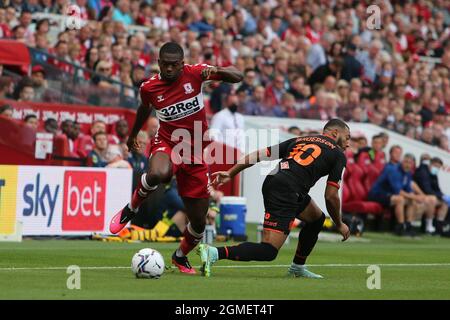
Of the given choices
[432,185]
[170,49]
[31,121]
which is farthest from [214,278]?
[432,185]

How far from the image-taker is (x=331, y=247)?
20078 mm

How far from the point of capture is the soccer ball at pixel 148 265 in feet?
40.1

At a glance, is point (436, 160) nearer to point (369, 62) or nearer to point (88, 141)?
point (369, 62)

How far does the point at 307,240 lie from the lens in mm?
13133

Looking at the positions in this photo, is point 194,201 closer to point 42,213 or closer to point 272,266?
point 272,266

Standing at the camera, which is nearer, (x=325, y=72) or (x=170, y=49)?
(x=170, y=49)

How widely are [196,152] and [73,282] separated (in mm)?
2500

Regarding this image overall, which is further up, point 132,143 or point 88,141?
point 88,141

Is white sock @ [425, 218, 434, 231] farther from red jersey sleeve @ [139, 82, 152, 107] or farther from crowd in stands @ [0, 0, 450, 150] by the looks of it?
red jersey sleeve @ [139, 82, 152, 107]

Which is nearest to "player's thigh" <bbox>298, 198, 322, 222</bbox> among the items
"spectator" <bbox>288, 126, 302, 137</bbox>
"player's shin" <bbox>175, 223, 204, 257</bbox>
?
"player's shin" <bbox>175, 223, 204, 257</bbox>

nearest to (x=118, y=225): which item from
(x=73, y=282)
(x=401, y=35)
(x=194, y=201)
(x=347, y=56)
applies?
(x=194, y=201)

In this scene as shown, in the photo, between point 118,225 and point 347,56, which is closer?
point 118,225

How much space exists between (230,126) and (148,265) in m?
12.0

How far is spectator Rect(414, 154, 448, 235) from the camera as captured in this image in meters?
25.5
